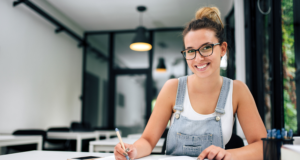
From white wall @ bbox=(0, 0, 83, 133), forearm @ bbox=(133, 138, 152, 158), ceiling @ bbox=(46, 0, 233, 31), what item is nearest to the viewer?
forearm @ bbox=(133, 138, 152, 158)

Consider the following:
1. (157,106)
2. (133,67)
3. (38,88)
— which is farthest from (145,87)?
(157,106)

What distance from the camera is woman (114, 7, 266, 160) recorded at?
3.67ft

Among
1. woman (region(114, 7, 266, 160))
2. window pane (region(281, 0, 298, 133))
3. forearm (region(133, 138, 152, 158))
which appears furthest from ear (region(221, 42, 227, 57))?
window pane (region(281, 0, 298, 133))

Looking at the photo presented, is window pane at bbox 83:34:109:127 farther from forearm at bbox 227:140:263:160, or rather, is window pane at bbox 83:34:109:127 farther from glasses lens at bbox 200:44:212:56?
forearm at bbox 227:140:263:160

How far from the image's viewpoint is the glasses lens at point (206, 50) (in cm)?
111

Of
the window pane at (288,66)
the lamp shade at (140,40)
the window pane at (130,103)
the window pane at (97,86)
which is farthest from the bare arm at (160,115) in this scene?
the window pane at (97,86)

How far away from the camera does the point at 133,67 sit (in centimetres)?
612

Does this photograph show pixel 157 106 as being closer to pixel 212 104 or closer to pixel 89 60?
pixel 212 104

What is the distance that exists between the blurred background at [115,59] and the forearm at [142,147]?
30.0 inches

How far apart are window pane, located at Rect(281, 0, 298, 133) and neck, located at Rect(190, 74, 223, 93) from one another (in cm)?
103

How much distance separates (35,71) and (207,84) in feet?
12.9

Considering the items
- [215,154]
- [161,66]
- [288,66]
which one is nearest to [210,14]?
[215,154]

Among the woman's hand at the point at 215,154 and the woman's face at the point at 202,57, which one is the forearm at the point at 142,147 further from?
the woman's face at the point at 202,57

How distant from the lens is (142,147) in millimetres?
1065
